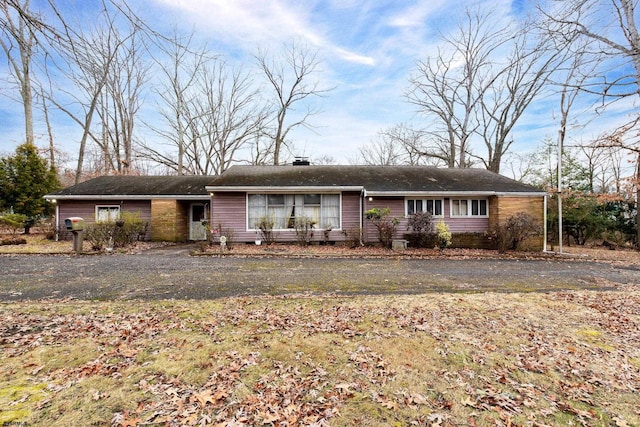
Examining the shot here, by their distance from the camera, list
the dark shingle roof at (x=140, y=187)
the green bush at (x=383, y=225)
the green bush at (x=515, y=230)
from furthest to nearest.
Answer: the dark shingle roof at (x=140, y=187) < the green bush at (x=383, y=225) < the green bush at (x=515, y=230)

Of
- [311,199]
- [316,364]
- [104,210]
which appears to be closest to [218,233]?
[311,199]

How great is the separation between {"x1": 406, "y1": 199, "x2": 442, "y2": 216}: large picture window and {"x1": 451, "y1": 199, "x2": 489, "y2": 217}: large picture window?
67cm

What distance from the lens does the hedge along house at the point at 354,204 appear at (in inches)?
524

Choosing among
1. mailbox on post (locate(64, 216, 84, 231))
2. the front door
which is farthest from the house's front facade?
mailbox on post (locate(64, 216, 84, 231))

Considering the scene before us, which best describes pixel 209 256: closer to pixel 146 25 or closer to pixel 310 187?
pixel 310 187

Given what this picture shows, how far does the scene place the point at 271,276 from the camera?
24.2 feet

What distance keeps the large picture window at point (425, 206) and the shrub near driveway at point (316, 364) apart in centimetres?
913

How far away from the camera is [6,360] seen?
3.02 m

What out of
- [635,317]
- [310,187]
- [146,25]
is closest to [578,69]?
[635,317]

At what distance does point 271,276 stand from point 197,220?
10.3 meters

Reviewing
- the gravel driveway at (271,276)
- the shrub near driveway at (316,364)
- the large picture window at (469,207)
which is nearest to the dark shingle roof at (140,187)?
the gravel driveway at (271,276)

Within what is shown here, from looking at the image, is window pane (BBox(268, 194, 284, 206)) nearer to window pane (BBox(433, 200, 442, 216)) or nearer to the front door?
the front door

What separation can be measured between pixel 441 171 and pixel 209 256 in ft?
44.0

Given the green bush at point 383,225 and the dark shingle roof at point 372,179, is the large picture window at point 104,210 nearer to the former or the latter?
the dark shingle roof at point 372,179
